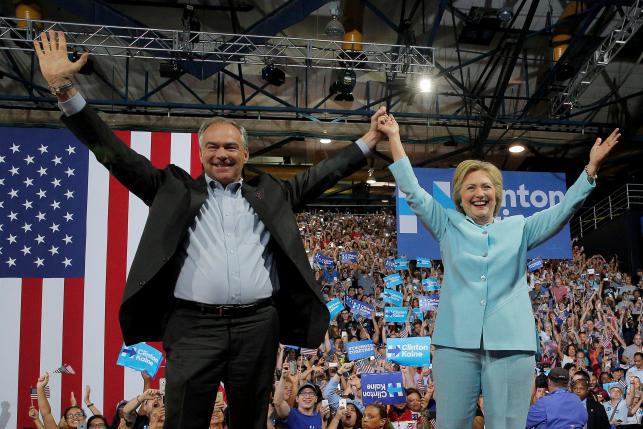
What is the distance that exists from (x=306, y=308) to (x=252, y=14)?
10217 mm

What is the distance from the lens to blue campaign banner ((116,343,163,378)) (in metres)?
4.80

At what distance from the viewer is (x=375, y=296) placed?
10664 millimetres

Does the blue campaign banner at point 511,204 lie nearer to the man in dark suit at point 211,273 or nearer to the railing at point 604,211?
the railing at point 604,211

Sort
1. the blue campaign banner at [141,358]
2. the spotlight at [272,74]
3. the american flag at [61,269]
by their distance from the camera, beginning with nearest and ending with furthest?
1. the blue campaign banner at [141,358]
2. the american flag at [61,269]
3. the spotlight at [272,74]

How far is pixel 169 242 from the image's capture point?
2092 millimetres

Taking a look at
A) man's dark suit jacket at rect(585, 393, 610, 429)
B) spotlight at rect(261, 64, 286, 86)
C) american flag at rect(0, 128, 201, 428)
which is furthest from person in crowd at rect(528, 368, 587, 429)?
spotlight at rect(261, 64, 286, 86)

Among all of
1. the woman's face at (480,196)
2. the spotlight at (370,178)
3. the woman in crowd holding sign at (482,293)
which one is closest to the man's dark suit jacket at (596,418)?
the woman in crowd holding sign at (482,293)

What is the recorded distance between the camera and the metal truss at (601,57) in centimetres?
904

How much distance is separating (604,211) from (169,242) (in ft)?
54.5

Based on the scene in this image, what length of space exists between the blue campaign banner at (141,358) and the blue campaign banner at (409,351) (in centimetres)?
188

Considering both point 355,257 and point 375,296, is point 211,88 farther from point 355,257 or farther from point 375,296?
point 375,296

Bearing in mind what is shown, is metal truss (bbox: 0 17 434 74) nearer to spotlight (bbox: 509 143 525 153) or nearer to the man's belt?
spotlight (bbox: 509 143 525 153)

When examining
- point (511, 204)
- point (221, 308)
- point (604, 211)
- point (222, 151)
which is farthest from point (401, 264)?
point (604, 211)

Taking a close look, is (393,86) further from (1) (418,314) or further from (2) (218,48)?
(1) (418,314)
